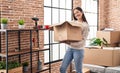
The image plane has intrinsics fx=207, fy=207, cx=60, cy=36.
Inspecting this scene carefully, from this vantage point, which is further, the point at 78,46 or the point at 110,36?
the point at 110,36

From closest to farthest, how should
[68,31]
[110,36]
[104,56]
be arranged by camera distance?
[68,31] < [104,56] < [110,36]

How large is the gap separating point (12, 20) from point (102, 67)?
242cm

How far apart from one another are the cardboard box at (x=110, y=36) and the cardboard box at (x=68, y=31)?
10.6 feet

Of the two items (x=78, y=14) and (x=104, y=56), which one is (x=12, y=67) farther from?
(x=104, y=56)

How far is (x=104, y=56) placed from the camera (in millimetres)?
4980

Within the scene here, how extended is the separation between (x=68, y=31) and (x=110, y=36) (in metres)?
3.41

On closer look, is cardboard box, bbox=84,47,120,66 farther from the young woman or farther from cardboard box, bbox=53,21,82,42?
cardboard box, bbox=53,21,82,42

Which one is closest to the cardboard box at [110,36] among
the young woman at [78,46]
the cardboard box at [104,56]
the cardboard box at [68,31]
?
the cardboard box at [104,56]

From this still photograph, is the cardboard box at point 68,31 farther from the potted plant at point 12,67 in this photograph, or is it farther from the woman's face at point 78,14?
the potted plant at point 12,67

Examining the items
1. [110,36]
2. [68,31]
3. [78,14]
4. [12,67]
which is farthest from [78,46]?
[110,36]

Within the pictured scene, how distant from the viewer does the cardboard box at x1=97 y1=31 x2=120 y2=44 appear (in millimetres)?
6238

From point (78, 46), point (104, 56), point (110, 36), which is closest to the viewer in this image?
point (78, 46)

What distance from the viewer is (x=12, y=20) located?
3.81 m

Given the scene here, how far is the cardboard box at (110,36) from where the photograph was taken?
624 cm
